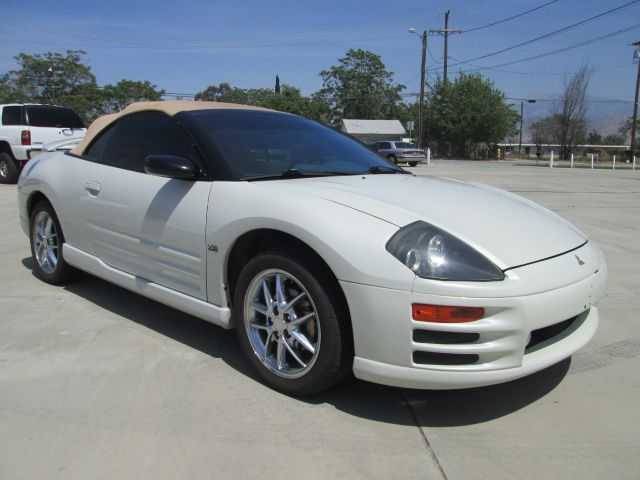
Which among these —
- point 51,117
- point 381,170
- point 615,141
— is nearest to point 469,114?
point 51,117

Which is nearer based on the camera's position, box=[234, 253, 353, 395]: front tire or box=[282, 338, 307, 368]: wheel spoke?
box=[234, 253, 353, 395]: front tire

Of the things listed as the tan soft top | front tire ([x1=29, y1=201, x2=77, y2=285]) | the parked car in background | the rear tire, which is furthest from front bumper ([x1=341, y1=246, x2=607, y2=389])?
the parked car in background

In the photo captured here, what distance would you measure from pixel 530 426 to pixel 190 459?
58.3 inches

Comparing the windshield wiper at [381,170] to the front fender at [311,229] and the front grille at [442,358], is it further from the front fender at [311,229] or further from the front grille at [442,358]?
the front grille at [442,358]

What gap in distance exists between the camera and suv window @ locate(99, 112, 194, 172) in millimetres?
3334

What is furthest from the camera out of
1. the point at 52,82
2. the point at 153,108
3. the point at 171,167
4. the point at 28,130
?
the point at 52,82

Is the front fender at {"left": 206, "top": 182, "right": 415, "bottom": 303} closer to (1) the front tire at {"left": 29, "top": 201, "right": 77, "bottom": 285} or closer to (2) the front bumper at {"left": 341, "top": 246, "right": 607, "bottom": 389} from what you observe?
(2) the front bumper at {"left": 341, "top": 246, "right": 607, "bottom": 389}

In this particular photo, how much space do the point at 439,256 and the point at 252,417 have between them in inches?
44.0

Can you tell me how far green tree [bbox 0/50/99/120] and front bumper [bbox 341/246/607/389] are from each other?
5320 centimetres

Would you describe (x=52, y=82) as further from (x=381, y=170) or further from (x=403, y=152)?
(x=381, y=170)

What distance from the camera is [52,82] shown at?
50812mm

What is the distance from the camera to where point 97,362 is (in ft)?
10.0

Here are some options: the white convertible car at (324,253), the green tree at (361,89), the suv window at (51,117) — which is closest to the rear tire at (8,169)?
the suv window at (51,117)

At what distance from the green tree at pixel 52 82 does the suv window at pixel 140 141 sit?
167 ft
